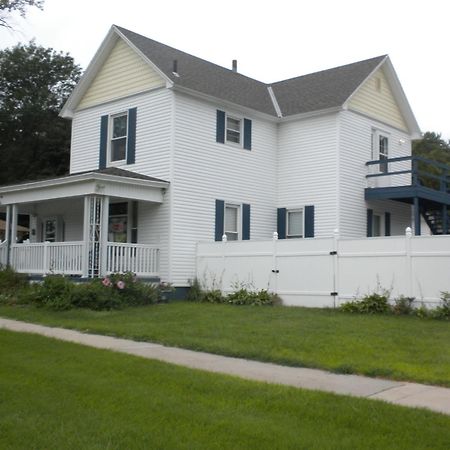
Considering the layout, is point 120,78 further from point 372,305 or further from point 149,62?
point 372,305

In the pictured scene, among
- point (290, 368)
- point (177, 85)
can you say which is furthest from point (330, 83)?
point (290, 368)

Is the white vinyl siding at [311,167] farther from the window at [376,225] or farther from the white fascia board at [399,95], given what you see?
the window at [376,225]

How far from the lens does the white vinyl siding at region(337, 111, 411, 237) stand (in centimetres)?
2050

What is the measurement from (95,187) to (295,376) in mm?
10417

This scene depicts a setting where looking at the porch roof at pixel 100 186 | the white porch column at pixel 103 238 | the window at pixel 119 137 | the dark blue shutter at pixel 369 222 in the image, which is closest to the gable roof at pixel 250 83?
the window at pixel 119 137

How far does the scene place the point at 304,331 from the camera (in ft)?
37.3

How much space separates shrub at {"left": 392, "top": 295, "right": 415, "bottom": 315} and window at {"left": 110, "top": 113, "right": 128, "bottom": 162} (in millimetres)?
10203

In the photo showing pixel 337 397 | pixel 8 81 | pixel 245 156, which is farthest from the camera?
pixel 8 81

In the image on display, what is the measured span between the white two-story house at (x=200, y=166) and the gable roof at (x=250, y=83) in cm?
7

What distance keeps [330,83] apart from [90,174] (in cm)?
1036

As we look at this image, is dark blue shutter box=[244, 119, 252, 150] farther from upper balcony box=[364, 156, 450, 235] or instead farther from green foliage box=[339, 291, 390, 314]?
green foliage box=[339, 291, 390, 314]

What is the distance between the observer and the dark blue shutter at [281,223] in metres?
21.8

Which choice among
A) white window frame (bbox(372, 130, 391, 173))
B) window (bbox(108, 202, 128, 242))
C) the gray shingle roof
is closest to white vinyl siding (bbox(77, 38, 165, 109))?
the gray shingle roof

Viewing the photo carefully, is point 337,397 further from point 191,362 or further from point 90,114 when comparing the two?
point 90,114
